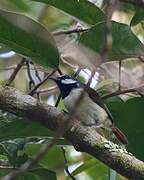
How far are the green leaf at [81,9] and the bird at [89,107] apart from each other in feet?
0.93

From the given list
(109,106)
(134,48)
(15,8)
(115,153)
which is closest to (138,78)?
(109,106)

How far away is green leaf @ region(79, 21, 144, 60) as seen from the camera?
1.87 meters

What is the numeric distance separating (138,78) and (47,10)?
1.09 metres

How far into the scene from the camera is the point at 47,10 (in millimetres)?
3197

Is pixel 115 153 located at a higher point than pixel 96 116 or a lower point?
higher

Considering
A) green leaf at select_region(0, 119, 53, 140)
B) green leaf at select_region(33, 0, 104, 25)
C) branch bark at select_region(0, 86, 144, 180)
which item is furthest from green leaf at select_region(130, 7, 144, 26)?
branch bark at select_region(0, 86, 144, 180)

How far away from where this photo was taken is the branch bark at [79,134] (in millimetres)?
1622

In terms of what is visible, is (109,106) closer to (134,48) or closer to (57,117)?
(134,48)

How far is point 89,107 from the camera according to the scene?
2393 millimetres

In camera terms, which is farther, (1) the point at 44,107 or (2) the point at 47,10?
(2) the point at 47,10

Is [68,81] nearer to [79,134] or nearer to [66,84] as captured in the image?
[66,84]

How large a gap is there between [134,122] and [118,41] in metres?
0.31

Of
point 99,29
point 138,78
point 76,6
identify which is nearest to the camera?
point 99,29

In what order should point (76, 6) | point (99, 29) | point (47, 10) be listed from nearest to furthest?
point (99, 29), point (76, 6), point (47, 10)
